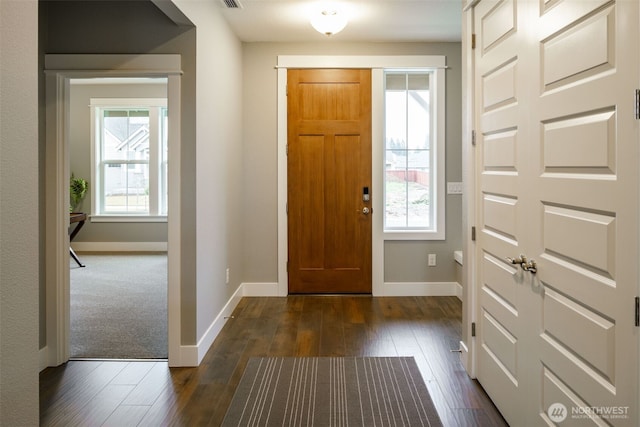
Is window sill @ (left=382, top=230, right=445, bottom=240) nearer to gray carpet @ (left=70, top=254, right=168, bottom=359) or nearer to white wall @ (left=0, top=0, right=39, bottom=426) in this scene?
gray carpet @ (left=70, top=254, right=168, bottom=359)

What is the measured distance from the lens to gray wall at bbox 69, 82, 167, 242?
7695 mm

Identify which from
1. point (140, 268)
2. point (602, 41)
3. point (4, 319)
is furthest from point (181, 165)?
point (140, 268)

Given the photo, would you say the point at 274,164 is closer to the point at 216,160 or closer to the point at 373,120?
the point at 373,120

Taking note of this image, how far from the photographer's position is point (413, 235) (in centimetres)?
480

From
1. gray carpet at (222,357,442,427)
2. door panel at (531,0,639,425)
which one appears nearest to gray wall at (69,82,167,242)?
gray carpet at (222,357,442,427)

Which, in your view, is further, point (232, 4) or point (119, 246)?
point (119, 246)

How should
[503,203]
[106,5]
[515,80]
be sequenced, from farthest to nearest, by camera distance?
[106,5] < [503,203] < [515,80]

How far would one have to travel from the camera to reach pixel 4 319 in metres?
1.29

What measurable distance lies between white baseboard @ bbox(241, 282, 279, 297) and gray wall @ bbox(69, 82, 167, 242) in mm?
3386

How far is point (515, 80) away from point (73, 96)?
24.9 feet

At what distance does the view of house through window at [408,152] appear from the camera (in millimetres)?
4832

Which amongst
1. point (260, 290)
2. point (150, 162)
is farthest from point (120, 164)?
point (260, 290)

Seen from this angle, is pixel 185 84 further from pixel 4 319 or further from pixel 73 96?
pixel 73 96

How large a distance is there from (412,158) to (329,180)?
90cm
